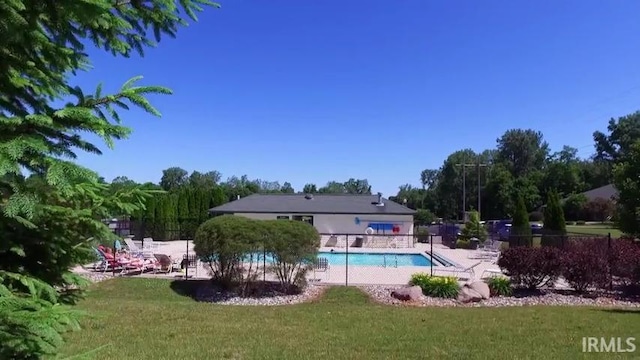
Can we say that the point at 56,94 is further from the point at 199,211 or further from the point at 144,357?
the point at 199,211

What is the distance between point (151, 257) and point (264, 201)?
20027 mm

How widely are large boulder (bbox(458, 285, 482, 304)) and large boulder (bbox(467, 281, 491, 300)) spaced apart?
0.13 meters

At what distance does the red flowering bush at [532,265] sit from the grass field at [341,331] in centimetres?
213

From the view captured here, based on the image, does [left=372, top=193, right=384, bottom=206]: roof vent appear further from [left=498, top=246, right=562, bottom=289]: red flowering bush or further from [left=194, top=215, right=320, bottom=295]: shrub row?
[left=194, top=215, right=320, bottom=295]: shrub row

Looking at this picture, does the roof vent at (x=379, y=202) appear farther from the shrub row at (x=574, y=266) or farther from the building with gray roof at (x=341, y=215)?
the shrub row at (x=574, y=266)

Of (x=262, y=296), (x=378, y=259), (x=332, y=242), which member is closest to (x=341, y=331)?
(x=262, y=296)

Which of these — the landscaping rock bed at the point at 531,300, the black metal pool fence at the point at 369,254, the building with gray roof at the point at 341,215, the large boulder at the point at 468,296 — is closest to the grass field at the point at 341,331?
the landscaping rock bed at the point at 531,300

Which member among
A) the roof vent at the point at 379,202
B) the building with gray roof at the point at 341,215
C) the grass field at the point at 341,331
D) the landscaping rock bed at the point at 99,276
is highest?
the roof vent at the point at 379,202

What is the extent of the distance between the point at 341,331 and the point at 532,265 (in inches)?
280

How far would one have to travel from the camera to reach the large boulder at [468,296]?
1197 centimetres

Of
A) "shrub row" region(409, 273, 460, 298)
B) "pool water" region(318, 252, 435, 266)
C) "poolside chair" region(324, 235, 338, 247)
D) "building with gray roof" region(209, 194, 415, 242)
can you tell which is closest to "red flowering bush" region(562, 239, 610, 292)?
"shrub row" region(409, 273, 460, 298)

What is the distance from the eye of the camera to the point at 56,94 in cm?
287

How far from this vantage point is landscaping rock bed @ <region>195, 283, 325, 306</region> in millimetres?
12189

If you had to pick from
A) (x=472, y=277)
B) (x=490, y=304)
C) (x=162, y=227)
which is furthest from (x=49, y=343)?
(x=162, y=227)
